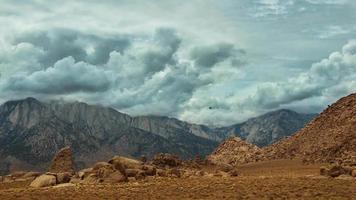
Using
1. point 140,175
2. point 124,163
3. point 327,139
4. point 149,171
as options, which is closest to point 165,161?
point 124,163

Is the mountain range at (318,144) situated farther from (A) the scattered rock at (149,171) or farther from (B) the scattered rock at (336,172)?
(A) the scattered rock at (149,171)

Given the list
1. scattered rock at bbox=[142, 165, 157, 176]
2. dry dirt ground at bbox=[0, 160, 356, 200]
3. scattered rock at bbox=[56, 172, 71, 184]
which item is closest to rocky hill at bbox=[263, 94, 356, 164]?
scattered rock at bbox=[142, 165, 157, 176]

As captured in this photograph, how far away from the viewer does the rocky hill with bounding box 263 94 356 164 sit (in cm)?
12577

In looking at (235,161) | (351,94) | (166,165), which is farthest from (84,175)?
(351,94)

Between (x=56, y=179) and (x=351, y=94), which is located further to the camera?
(x=351, y=94)

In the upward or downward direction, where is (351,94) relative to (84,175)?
upward

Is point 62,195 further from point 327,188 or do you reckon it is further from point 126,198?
point 327,188

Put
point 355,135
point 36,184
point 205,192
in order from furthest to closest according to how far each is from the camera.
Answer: point 355,135
point 36,184
point 205,192

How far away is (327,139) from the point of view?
5399 inches

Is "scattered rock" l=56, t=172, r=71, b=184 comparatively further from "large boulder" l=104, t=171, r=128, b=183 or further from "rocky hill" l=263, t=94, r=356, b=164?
"rocky hill" l=263, t=94, r=356, b=164

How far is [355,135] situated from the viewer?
128 metres

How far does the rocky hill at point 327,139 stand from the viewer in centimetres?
12577

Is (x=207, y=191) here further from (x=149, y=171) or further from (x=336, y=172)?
(x=336, y=172)

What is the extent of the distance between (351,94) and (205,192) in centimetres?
11239
